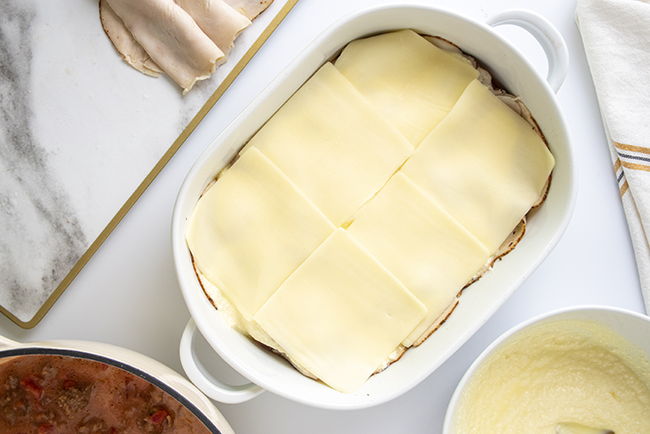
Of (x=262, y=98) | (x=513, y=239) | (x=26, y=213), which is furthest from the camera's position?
(x=26, y=213)

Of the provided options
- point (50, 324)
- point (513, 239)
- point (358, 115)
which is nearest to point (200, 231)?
point (358, 115)

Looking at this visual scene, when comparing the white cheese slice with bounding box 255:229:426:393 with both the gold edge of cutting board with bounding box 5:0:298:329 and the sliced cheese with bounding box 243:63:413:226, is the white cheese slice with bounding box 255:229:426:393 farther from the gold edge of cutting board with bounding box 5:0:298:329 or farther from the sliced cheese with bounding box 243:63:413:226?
the gold edge of cutting board with bounding box 5:0:298:329

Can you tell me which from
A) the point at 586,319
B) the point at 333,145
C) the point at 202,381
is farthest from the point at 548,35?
the point at 202,381

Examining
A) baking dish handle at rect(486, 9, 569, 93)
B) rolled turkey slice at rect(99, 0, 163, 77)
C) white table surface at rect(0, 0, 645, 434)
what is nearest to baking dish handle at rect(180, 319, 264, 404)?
white table surface at rect(0, 0, 645, 434)

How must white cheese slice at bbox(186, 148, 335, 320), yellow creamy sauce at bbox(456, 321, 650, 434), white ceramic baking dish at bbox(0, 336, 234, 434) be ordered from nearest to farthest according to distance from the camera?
white ceramic baking dish at bbox(0, 336, 234, 434), white cheese slice at bbox(186, 148, 335, 320), yellow creamy sauce at bbox(456, 321, 650, 434)

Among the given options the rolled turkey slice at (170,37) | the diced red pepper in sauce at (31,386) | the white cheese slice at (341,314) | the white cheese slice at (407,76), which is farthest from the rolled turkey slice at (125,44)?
the diced red pepper in sauce at (31,386)

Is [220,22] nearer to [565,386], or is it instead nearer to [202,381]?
[202,381]

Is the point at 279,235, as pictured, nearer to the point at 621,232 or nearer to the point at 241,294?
the point at 241,294
